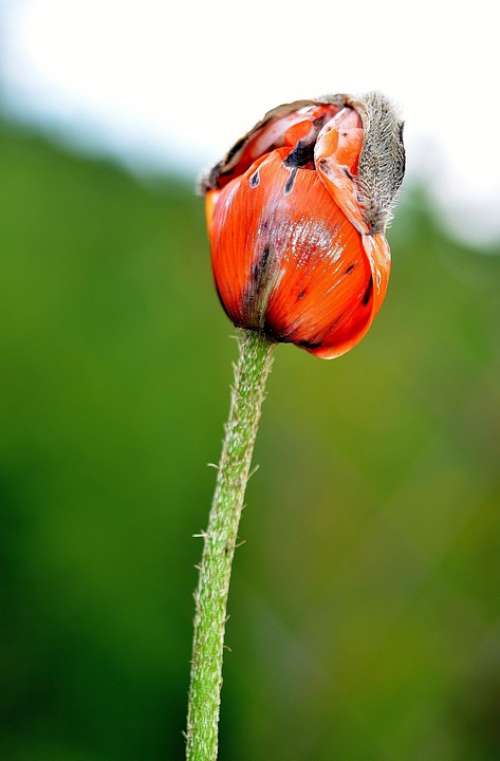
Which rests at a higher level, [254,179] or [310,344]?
[254,179]

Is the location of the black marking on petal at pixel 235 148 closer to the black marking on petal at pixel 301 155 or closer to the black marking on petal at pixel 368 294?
the black marking on petal at pixel 301 155

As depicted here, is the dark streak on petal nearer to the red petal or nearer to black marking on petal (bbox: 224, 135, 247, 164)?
the red petal

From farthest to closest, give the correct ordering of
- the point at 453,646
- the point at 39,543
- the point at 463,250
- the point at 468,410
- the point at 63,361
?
the point at 463,250 → the point at 468,410 → the point at 453,646 → the point at 63,361 → the point at 39,543

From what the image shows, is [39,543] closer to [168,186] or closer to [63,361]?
[63,361]

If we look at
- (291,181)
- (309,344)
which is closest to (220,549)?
(309,344)

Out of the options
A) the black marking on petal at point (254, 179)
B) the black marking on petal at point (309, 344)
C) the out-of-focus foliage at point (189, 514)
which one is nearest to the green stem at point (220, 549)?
the black marking on petal at point (309, 344)

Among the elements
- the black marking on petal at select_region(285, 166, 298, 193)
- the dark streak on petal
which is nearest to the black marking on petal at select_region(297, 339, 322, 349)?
the dark streak on petal

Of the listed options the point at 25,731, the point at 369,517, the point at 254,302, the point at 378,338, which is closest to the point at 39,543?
the point at 25,731

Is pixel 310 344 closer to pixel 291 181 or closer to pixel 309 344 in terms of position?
pixel 309 344
